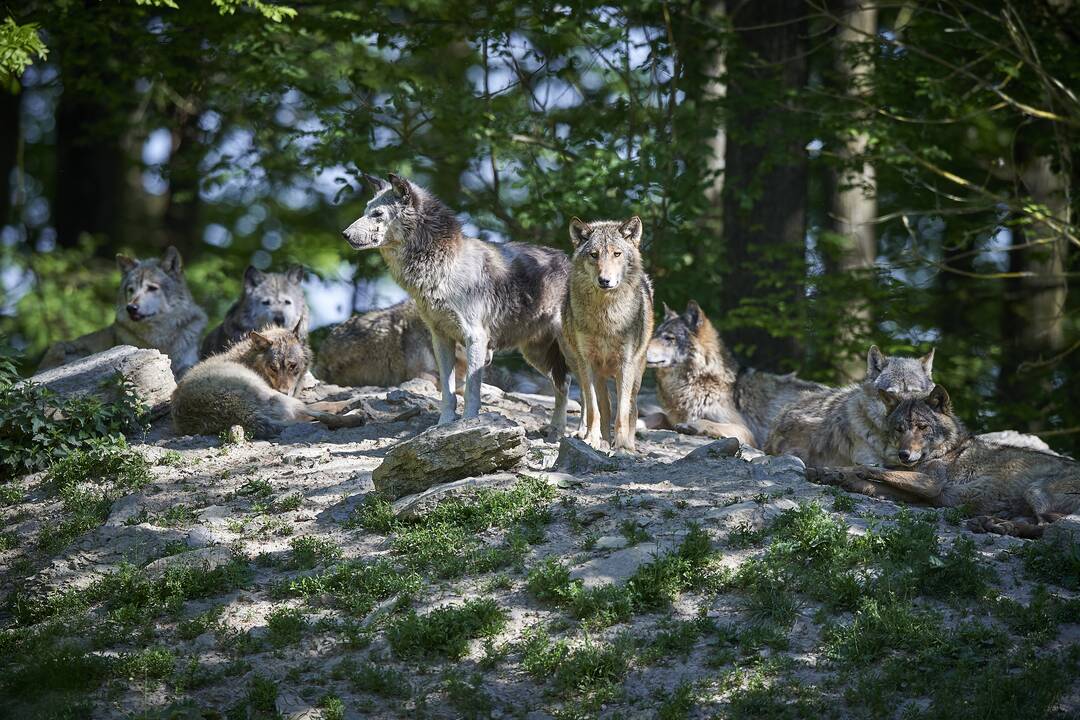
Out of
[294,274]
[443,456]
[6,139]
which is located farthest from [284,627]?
[6,139]

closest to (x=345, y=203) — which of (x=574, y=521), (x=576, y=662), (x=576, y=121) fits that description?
(x=576, y=121)

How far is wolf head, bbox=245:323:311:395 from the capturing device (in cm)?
1205

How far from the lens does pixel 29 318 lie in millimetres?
18938

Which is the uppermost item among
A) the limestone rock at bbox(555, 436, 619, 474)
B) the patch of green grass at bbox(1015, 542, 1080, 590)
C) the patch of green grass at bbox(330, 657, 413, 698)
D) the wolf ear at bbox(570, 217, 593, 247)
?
the wolf ear at bbox(570, 217, 593, 247)

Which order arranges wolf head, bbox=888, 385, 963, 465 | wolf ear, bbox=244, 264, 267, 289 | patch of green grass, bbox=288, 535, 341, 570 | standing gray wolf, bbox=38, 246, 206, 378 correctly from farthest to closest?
wolf ear, bbox=244, 264, 267, 289, standing gray wolf, bbox=38, 246, 206, 378, wolf head, bbox=888, 385, 963, 465, patch of green grass, bbox=288, 535, 341, 570

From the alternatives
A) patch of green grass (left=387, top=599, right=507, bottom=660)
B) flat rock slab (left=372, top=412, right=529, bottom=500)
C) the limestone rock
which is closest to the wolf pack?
the limestone rock

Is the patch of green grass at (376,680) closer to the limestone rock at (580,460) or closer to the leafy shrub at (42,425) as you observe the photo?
the limestone rock at (580,460)

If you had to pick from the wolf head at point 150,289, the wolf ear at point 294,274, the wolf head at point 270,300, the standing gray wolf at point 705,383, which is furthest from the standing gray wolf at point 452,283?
the wolf ear at point 294,274

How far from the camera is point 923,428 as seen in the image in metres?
9.52

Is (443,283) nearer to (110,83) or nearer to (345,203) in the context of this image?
(110,83)

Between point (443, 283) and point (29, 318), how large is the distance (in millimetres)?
11161

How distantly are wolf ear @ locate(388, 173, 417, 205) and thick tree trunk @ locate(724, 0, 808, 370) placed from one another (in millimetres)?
5645

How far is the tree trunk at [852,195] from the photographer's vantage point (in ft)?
51.7

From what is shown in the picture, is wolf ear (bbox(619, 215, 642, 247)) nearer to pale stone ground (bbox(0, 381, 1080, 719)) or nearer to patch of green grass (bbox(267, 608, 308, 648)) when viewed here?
pale stone ground (bbox(0, 381, 1080, 719))
